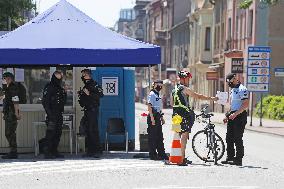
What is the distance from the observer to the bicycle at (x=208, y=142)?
14.4 m

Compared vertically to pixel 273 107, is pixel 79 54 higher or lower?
higher

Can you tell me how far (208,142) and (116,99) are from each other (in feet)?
11.2

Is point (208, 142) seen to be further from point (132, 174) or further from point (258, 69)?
point (258, 69)

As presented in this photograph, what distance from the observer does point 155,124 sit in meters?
15.1

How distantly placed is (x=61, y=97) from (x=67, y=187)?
468cm

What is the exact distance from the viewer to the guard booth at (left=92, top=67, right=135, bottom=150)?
55.7 ft

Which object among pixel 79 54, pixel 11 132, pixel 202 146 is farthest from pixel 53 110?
pixel 202 146

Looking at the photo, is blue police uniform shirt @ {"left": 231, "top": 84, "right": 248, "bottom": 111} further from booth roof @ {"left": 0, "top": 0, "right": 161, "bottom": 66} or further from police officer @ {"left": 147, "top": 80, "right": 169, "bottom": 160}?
booth roof @ {"left": 0, "top": 0, "right": 161, "bottom": 66}

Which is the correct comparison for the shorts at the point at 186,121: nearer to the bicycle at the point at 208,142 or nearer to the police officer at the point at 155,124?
the bicycle at the point at 208,142

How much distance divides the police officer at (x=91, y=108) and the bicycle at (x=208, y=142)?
224 centimetres

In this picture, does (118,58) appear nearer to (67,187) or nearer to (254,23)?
(67,187)

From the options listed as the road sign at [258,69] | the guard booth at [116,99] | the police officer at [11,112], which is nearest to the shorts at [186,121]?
the guard booth at [116,99]

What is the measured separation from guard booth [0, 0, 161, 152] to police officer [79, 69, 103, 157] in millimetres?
457

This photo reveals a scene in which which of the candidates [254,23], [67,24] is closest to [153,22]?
[254,23]
